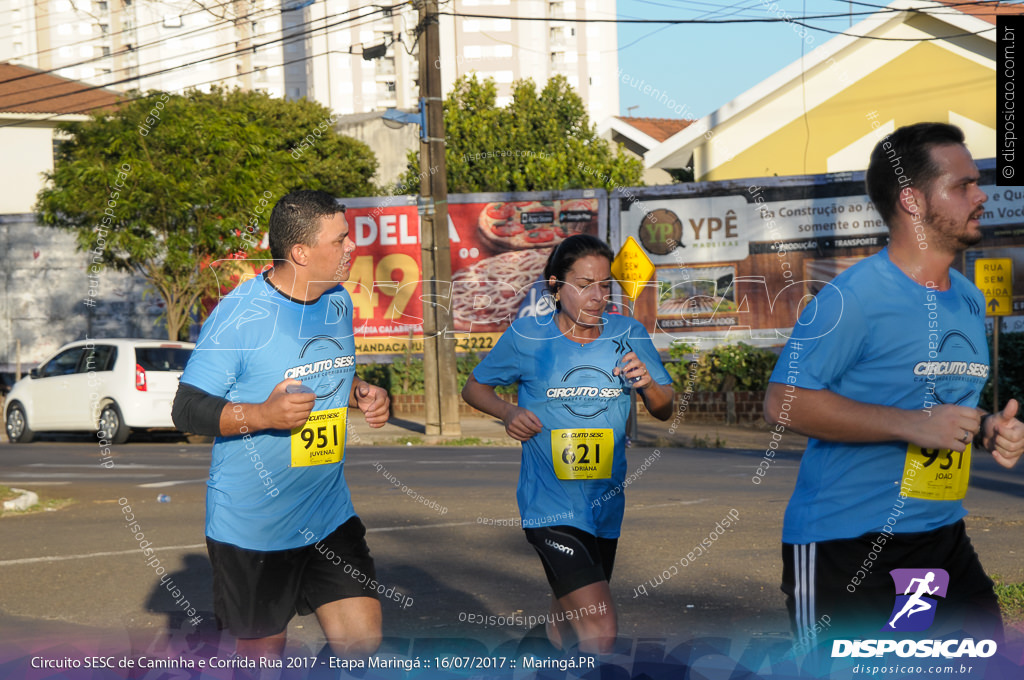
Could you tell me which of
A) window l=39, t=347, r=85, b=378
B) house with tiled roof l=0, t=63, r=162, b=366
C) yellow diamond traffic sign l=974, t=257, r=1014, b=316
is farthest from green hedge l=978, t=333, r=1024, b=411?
house with tiled roof l=0, t=63, r=162, b=366

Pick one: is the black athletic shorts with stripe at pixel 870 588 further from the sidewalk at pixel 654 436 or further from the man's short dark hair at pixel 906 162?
the sidewalk at pixel 654 436

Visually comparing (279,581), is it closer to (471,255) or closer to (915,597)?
(915,597)

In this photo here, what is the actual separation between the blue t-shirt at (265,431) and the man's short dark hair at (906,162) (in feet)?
6.71

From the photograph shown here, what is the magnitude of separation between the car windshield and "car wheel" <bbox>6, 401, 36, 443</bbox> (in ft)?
11.3

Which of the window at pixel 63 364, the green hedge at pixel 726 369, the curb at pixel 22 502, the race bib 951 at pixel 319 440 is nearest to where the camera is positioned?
the race bib 951 at pixel 319 440

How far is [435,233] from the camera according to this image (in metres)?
18.2

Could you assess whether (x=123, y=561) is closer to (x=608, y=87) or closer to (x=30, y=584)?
(x=30, y=584)

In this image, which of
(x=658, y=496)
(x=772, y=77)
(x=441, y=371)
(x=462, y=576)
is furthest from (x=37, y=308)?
(x=462, y=576)

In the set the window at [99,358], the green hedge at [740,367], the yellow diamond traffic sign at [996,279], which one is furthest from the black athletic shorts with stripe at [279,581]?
the green hedge at [740,367]

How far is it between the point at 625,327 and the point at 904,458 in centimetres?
183

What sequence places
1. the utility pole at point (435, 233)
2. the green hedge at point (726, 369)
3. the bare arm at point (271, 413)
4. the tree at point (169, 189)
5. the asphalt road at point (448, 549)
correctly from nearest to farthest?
the bare arm at point (271, 413) < the asphalt road at point (448, 549) < the utility pole at point (435, 233) < the tree at point (169, 189) < the green hedge at point (726, 369)

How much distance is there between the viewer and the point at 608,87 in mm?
109438

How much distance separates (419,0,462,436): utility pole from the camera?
711 inches

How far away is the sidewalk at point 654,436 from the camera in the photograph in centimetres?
1823
